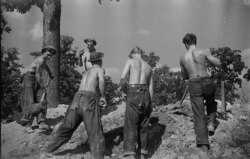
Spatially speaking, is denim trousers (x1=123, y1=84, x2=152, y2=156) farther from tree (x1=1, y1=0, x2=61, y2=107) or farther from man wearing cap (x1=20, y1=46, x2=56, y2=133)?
tree (x1=1, y1=0, x2=61, y2=107)

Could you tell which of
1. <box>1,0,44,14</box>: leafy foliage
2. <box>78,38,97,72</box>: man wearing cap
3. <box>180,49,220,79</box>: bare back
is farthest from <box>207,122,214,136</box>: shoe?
<box>1,0,44,14</box>: leafy foliage

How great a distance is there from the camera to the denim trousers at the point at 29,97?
6.56m

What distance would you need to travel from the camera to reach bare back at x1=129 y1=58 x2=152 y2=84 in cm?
564

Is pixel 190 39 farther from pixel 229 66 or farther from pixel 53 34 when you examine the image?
pixel 229 66

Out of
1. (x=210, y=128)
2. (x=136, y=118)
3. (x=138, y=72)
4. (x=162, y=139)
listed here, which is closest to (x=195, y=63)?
(x=138, y=72)

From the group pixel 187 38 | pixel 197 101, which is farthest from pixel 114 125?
pixel 187 38

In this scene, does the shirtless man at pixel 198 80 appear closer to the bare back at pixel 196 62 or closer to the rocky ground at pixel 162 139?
the bare back at pixel 196 62

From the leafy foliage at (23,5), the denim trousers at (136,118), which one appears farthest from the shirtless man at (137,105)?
the leafy foliage at (23,5)

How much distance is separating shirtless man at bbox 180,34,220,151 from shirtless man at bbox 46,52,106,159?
1.63 meters

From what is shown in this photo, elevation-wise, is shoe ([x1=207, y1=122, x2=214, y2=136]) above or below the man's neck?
below

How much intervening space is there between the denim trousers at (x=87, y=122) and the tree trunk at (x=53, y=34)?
15.5ft

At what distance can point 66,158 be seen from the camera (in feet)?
A: 17.8

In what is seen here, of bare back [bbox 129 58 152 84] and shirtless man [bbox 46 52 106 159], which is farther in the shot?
bare back [bbox 129 58 152 84]

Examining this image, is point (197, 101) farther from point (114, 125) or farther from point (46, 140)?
point (46, 140)
